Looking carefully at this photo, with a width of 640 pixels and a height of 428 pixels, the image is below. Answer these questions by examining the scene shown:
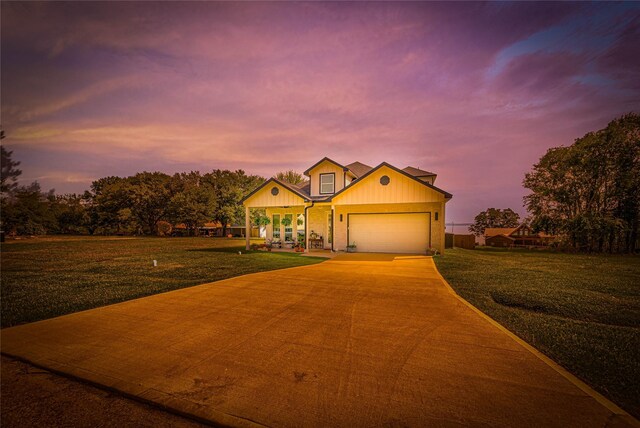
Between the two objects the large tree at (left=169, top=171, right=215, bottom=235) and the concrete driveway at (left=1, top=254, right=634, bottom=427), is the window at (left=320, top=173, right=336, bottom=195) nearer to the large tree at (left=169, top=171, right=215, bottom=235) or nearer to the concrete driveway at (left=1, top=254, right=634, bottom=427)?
the concrete driveway at (left=1, top=254, right=634, bottom=427)

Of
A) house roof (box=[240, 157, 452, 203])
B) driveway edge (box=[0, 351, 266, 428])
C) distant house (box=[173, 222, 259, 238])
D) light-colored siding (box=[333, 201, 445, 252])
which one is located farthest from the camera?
distant house (box=[173, 222, 259, 238])

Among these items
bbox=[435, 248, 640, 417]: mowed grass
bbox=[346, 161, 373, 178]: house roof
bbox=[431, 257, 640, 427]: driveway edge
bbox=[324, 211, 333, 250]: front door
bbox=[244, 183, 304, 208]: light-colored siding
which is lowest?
bbox=[435, 248, 640, 417]: mowed grass

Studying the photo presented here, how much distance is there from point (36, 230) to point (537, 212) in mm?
63277

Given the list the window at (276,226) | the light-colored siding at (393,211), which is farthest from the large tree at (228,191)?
the light-colored siding at (393,211)

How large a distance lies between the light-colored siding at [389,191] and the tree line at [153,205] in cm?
2940

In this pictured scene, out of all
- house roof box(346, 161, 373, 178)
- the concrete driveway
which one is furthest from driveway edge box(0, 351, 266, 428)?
house roof box(346, 161, 373, 178)

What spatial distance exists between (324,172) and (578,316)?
1615cm

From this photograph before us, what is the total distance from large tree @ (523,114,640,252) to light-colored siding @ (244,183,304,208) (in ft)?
74.3

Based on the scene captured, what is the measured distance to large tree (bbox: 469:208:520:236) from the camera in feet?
183

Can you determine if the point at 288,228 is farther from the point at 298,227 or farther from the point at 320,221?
the point at 320,221

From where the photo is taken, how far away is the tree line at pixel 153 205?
43.5 meters

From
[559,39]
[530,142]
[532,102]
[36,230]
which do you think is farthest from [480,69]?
[36,230]

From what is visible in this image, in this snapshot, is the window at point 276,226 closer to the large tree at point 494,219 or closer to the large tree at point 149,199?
the large tree at point 149,199

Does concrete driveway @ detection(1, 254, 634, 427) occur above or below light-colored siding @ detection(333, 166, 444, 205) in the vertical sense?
below
